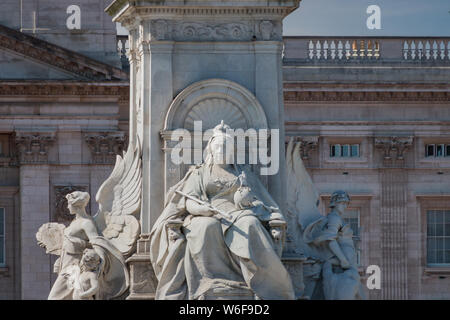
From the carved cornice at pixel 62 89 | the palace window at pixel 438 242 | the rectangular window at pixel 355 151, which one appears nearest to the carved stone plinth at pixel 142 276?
the carved cornice at pixel 62 89

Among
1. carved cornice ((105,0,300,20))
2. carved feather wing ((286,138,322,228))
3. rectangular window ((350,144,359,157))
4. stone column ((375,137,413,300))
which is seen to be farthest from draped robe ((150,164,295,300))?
rectangular window ((350,144,359,157))

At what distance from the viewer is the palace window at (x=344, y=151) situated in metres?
70.4

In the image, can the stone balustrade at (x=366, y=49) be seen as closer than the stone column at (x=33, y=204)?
No

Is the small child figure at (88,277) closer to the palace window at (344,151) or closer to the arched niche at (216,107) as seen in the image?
the arched niche at (216,107)

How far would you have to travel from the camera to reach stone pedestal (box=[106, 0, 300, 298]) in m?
34.1

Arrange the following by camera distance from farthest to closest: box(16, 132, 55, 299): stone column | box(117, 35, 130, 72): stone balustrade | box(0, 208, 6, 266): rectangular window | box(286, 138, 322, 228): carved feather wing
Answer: box(117, 35, 130, 72): stone balustrade
box(0, 208, 6, 266): rectangular window
box(16, 132, 55, 299): stone column
box(286, 138, 322, 228): carved feather wing

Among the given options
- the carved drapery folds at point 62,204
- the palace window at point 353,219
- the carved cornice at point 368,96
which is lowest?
the palace window at point 353,219

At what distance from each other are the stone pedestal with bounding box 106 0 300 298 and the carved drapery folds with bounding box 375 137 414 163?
118 ft

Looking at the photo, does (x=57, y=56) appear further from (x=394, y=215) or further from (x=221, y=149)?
(x=221, y=149)

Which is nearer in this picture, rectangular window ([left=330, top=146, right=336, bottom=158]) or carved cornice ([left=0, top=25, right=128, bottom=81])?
carved cornice ([left=0, top=25, right=128, bottom=81])

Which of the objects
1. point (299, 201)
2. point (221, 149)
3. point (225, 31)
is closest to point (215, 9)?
point (225, 31)

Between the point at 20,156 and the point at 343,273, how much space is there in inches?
1382

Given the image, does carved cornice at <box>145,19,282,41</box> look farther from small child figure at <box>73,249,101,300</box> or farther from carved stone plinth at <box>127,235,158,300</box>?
small child figure at <box>73,249,101,300</box>

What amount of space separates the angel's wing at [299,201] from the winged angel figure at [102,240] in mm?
2291
